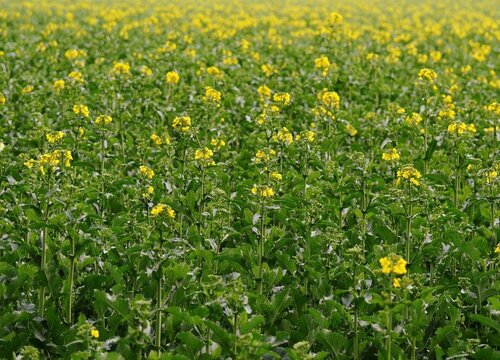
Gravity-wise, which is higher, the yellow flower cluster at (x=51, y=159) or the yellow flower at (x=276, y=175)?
the yellow flower cluster at (x=51, y=159)

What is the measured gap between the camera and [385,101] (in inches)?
450

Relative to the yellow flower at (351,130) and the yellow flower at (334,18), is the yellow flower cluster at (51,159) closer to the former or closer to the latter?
the yellow flower at (351,130)

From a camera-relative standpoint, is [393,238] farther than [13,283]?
Yes

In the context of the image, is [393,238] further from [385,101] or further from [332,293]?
[385,101]

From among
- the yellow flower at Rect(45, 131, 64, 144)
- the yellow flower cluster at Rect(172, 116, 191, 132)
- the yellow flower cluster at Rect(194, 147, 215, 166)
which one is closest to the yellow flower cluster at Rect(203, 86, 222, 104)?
the yellow flower cluster at Rect(172, 116, 191, 132)

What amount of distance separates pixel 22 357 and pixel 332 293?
7.35ft

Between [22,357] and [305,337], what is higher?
[22,357]

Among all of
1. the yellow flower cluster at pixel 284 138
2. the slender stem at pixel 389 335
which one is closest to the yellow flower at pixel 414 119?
the yellow flower cluster at pixel 284 138

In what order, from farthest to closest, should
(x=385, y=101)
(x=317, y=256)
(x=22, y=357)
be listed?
(x=385, y=101) < (x=317, y=256) < (x=22, y=357)

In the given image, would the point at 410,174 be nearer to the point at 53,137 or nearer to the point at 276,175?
the point at 276,175

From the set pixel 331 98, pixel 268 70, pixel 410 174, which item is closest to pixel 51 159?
pixel 410 174

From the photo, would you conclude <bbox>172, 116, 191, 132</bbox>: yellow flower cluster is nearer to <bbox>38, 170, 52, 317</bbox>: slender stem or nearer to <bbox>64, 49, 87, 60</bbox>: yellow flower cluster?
<bbox>38, 170, 52, 317</bbox>: slender stem

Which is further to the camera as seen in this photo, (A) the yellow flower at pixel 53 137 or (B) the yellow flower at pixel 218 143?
(B) the yellow flower at pixel 218 143

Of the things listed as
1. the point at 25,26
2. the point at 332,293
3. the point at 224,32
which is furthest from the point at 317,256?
the point at 25,26
